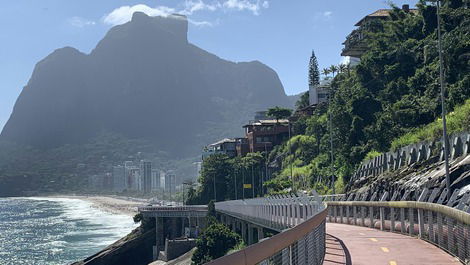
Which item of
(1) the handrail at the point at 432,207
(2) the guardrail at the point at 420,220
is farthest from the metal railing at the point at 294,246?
(2) the guardrail at the point at 420,220

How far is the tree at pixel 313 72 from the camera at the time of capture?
154 metres

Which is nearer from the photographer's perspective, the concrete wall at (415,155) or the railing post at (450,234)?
the railing post at (450,234)

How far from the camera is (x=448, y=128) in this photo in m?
41.7

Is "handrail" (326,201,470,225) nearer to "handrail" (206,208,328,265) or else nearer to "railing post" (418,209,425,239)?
"railing post" (418,209,425,239)

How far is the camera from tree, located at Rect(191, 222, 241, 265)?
197ft

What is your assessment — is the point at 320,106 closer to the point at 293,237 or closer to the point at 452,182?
the point at 452,182

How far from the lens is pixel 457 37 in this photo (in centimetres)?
5184

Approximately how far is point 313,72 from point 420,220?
140 m

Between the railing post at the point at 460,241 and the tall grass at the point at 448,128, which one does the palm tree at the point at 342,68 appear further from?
the railing post at the point at 460,241

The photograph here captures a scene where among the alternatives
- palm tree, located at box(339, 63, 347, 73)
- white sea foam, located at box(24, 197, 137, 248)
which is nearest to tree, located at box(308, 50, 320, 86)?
palm tree, located at box(339, 63, 347, 73)

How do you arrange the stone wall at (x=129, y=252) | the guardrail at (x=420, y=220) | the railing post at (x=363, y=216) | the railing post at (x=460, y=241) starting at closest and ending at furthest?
the railing post at (x=460, y=241)
the guardrail at (x=420, y=220)
the railing post at (x=363, y=216)
the stone wall at (x=129, y=252)

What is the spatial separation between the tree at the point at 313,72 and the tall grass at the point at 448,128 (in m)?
98.1

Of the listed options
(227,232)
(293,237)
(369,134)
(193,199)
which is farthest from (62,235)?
(293,237)

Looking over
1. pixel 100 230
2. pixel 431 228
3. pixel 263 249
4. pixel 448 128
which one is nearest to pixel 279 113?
pixel 100 230
